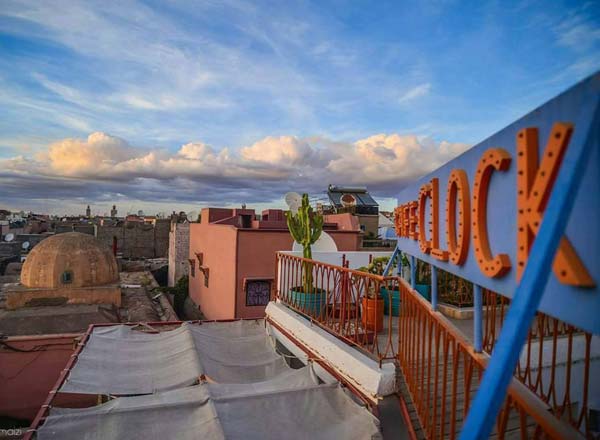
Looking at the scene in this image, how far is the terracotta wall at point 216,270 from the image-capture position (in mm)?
13984

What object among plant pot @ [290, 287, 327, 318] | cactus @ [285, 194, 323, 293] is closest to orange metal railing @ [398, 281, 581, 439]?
plant pot @ [290, 287, 327, 318]

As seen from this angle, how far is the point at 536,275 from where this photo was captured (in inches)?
48.5

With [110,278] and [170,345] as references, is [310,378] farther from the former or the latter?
[110,278]

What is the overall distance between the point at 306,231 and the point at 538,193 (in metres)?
6.05

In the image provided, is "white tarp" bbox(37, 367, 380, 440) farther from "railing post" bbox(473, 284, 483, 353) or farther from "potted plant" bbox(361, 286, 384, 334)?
"railing post" bbox(473, 284, 483, 353)

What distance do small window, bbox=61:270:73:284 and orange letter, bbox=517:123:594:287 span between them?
22.8m

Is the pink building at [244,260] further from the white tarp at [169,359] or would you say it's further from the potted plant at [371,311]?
the potted plant at [371,311]

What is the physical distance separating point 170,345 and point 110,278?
16.7 metres

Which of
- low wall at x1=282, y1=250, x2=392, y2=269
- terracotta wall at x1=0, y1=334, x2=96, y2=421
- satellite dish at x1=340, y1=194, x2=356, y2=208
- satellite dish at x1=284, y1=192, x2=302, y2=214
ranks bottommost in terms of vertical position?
terracotta wall at x1=0, y1=334, x2=96, y2=421

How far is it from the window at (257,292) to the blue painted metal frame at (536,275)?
12681 mm

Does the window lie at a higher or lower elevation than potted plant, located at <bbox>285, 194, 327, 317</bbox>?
lower

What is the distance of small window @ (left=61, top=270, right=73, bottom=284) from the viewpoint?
20134 millimetres

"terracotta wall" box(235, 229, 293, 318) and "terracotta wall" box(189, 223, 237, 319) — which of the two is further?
"terracotta wall" box(189, 223, 237, 319)

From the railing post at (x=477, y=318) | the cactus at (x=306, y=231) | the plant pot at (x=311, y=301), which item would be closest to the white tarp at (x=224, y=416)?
the plant pot at (x=311, y=301)
